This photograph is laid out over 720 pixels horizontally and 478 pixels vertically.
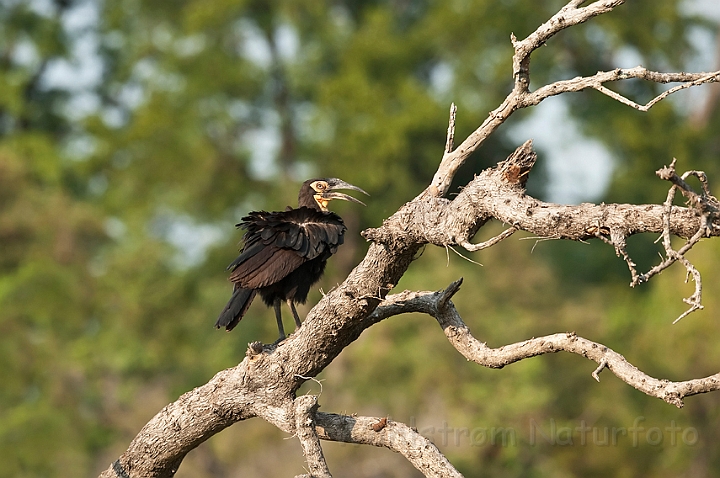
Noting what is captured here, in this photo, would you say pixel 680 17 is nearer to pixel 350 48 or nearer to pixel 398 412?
pixel 350 48

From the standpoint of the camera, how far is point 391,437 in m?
4.61

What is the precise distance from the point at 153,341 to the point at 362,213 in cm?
504

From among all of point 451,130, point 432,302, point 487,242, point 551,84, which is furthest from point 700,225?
point 432,302

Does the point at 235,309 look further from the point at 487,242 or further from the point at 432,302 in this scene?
the point at 487,242

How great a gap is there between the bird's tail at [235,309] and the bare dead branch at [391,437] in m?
0.68

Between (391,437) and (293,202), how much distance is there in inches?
614

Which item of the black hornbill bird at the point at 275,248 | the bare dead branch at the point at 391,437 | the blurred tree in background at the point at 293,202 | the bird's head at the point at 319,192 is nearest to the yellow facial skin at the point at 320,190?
the bird's head at the point at 319,192

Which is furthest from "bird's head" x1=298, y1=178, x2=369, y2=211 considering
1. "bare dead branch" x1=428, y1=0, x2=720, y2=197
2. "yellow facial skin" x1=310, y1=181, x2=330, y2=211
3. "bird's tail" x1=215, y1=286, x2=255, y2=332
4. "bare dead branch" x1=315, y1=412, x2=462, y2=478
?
"bare dead branch" x1=428, y1=0, x2=720, y2=197

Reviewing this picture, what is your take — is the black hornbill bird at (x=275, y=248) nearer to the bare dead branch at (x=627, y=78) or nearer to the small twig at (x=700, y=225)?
the bare dead branch at (x=627, y=78)

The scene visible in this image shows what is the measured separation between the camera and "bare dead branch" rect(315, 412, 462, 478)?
4410 millimetres

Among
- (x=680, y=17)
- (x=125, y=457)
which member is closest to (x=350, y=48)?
(x=680, y=17)

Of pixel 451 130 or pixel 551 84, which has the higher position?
pixel 451 130

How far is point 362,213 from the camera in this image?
22.1 metres

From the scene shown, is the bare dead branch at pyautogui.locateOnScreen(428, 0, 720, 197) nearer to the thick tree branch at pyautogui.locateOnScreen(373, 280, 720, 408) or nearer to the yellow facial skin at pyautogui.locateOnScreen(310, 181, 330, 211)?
the thick tree branch at pyautogui.locateOnScreen(373, 280, 720, 408)
